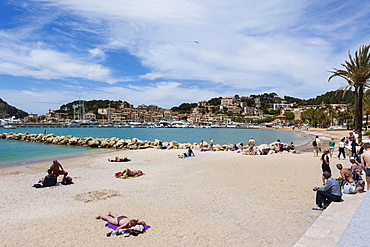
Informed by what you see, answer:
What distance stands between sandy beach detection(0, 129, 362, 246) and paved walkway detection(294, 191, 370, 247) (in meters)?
0.62

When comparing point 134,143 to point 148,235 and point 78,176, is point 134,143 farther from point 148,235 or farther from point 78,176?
point 148,235

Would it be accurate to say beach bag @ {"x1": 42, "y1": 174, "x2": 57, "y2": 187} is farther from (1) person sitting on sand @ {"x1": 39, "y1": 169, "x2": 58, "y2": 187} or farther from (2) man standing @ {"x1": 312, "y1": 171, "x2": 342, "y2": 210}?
(2) man standing @ {"x1": 312, "y1": 171, "x2": 342, "y2": 210}

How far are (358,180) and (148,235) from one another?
645 centimetres

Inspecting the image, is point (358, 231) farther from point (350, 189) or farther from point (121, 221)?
point (121, 221)

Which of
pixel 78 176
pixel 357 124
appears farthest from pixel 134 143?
pixel 357 124

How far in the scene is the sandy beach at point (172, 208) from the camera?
5.49 metres

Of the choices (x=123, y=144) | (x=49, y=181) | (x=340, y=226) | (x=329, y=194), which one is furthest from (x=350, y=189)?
(x=123, y=144)

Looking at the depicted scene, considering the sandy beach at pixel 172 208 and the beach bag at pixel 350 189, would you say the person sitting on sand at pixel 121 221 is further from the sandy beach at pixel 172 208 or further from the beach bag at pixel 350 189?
the beach bag at pixel 350 189

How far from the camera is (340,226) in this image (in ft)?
15.8

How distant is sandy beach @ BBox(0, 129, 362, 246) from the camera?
216 inches

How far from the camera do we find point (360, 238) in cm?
416

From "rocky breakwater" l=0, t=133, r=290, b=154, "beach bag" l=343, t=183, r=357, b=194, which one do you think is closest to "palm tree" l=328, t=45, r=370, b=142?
"rocky breakwater" l=0, t=133, r=290, b=154

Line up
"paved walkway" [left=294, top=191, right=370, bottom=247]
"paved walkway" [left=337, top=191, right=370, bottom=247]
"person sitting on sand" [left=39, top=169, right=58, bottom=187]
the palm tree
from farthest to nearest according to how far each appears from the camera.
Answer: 1. the palm tree
2. "person sitting on sand" [left=39, top=169, right=58, bottom=187]
3. "paved walkway" [left=294, top=191, right=370, bottom=247]
4. "paved walkway" [left=337, top=191, right=370, bottom=247]

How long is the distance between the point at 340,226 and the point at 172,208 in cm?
415
